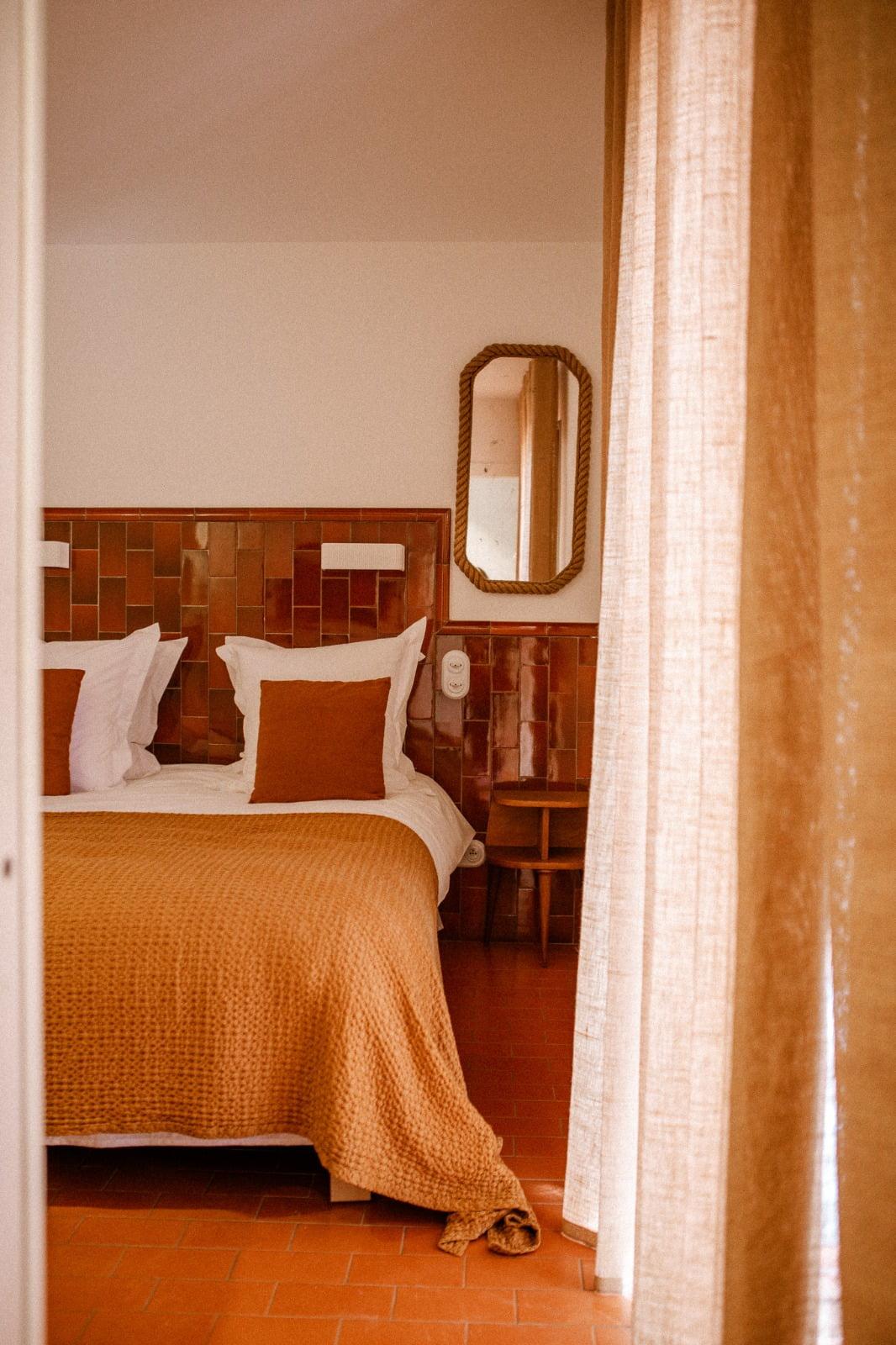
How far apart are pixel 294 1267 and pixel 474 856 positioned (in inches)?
87.1

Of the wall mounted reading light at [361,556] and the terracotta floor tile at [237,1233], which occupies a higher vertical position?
the wall mounted reading light at [361,556]

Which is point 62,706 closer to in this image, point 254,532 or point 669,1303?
point 254,532

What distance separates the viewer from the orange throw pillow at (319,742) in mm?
3146

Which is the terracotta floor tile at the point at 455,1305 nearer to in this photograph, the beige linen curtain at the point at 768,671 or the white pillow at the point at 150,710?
the beige linen curtain at the point at 768,671

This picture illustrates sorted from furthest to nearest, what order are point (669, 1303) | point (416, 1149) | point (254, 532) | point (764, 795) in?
1. point (254, 532)
2. point (416, 1149)
3. point (669, 1303)
4. point (764, 795)

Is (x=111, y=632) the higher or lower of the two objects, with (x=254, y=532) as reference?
lower

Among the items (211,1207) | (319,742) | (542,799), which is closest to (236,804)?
(319,742)

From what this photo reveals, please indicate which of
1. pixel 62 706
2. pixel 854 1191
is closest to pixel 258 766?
pixel 62 706

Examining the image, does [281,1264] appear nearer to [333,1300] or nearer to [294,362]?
[333,1300]

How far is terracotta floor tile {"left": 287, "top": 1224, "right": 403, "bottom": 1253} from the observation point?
1890mm

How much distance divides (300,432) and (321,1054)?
279 centimetres

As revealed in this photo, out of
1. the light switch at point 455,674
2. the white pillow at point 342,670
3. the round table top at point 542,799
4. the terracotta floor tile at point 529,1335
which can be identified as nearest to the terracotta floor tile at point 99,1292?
the terracotta floor tile at point 529,1335

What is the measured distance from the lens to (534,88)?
9.58ft

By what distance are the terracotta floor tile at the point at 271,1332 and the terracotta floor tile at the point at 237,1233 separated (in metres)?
0.22
